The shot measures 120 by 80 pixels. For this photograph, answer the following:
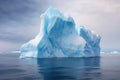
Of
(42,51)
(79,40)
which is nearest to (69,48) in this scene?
(79,40)

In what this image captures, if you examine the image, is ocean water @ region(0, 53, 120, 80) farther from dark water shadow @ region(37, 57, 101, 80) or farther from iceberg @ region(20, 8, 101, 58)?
iceberg @ region(20, 8, 101, 58)

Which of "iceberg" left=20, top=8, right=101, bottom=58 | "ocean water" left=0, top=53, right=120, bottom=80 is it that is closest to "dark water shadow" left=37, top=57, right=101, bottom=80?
"ocean water" left=0, top=53, right=120, bottom=80

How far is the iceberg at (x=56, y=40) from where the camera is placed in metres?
47.7

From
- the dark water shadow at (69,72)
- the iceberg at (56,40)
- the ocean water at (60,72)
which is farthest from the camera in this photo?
the iceberg at (56,40)

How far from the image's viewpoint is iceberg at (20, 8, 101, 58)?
47.7 meters

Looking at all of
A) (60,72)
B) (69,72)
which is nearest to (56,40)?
(60,72)

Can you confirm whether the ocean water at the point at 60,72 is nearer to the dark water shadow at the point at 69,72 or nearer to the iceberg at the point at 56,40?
the dark water shadow at the point at 69,72

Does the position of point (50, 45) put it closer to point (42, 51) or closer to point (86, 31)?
point (42, 51)

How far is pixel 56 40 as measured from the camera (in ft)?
161

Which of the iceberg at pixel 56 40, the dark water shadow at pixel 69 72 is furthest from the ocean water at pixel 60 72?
the iceberg at pixel 56 40

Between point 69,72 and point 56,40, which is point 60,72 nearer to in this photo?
point 69,72

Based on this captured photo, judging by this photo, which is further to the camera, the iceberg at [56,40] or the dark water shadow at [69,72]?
the iceberg at [56,40]

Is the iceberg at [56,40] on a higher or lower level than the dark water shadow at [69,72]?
higher

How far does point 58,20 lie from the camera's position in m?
48.2
